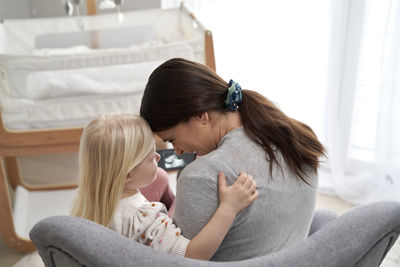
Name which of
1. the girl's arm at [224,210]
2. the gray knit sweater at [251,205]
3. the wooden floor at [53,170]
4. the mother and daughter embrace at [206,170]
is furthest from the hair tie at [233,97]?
the wooden floor at [53,170]

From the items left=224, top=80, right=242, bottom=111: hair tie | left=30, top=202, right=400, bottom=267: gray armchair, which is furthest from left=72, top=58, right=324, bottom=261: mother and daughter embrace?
left=30, top=202, right=400, bottom=267: gray armchair

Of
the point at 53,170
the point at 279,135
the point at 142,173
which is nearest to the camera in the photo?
the point at 279,135

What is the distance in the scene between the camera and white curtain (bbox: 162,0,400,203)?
1.96 m

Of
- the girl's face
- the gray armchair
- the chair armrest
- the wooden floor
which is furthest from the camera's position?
the wooden floor

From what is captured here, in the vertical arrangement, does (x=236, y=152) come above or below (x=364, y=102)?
above

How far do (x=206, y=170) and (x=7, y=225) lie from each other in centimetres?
139

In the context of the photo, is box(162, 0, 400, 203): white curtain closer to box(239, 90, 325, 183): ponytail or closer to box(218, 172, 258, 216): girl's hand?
box(239, 90, 325, 183): ponytail

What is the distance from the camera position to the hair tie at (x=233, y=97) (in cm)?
94

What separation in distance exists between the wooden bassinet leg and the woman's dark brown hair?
1.10 metres

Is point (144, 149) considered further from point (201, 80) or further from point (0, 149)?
point (0, 149)

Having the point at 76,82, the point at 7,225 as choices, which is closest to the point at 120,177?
the point at 76,82

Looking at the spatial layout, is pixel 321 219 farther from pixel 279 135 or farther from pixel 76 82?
pixel 76 82

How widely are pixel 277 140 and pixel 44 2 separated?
8.81 feet

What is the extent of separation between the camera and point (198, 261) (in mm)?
563
